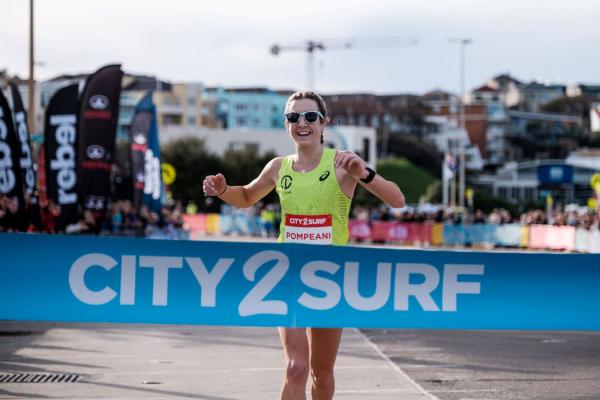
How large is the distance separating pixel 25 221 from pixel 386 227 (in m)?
32.7

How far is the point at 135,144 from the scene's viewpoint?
36312 millimetres

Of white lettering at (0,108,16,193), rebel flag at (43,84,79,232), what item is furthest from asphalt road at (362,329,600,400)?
rebel flag at (43,84,79,232)

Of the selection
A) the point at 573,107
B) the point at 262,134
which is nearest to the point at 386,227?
the point at 262,134

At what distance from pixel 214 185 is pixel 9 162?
15.3 meters

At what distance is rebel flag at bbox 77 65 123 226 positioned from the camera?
25922mm

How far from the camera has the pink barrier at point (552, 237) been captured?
4238 centimetres

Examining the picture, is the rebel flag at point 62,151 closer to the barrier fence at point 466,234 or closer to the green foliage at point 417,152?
the barrier fence at point 466,234

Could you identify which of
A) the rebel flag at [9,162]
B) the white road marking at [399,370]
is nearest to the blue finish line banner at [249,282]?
the white road marking at [399,370]

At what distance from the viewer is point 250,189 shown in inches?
286

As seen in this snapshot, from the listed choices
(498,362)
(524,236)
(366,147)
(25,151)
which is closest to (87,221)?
(25,151)

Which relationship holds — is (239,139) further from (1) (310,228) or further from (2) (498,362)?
(1) (310,228)

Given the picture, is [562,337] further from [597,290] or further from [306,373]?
[306,373]

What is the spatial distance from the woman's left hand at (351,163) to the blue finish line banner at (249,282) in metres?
0.57

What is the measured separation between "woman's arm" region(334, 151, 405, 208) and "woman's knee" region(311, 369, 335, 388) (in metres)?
0.96
